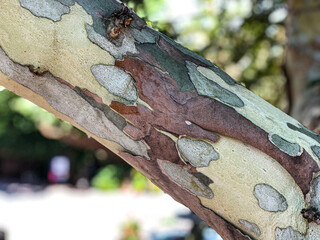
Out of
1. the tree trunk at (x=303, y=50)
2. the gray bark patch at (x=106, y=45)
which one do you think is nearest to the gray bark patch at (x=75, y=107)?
the gray bark patch at (x=106, y=45)

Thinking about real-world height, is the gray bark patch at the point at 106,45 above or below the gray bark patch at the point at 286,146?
above

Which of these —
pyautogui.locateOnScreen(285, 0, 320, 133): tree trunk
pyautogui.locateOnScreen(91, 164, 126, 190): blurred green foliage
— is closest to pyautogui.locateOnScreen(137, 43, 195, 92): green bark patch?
pyautogui.locateOnScreen(285, 0, 320, 133): tree trunk

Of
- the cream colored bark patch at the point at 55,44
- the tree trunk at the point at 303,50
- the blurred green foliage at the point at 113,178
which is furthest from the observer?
the blurred green foliage at the point at 113,178

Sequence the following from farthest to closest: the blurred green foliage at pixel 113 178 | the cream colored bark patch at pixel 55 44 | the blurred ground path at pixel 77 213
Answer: the blurred ground path at pixel 77 213, the blurred green foliage at pixel 113 178, the cream colored bark patch at pixel 55 44

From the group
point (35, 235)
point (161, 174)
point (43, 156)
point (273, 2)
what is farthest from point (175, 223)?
point (43, 156)

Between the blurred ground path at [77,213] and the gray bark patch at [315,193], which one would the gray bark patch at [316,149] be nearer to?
the gray bark patch at [315,193]

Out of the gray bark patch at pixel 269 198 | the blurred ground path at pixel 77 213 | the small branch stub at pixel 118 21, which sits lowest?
the gray bark patch at pixel 269 198

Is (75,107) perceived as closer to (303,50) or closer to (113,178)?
(303,50)
